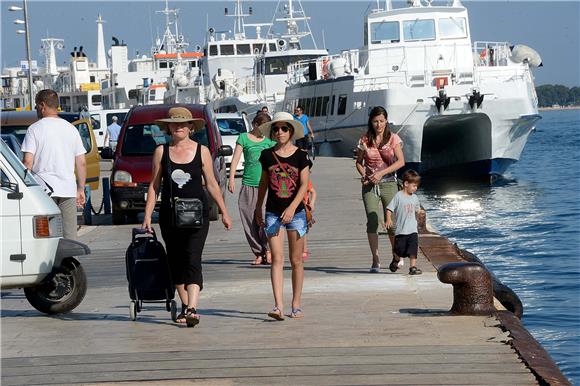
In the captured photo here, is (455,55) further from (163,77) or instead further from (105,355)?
(163,77)

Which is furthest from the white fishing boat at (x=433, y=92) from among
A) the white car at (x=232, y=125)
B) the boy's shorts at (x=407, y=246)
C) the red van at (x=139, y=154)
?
the boy's shorts at (x=407, y=246)

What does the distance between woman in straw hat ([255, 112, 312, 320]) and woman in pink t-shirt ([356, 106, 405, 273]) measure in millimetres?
2844

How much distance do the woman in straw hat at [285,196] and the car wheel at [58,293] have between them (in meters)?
1.82

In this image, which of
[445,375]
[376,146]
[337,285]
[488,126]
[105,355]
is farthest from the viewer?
[488,126]

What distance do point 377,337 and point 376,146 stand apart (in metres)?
4.18

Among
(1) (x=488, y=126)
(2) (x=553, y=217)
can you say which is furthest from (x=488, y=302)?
(1) (x=488, y=126)

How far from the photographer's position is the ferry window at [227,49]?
205 ft

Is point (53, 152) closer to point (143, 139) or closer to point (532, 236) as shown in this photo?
point (143, 139)

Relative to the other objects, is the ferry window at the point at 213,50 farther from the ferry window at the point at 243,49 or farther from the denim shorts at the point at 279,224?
the denim shorts at the point at 279,224

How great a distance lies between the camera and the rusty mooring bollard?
9.12 meters

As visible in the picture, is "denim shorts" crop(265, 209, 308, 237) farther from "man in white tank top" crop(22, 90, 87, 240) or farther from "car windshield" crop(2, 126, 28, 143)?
"car windshield" crop(2, 126, 28, 143)

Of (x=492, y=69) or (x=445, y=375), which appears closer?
(x=445, y=375)

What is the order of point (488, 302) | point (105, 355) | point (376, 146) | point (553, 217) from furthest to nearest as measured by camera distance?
point (553, 217), point (376, 146), point (488, 302), point (105, 355)

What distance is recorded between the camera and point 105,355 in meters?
8.22
